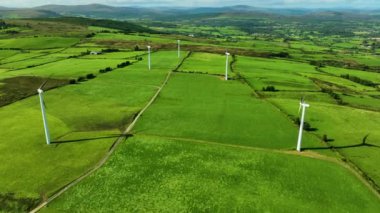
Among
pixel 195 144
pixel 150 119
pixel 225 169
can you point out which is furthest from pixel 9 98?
pixel 225 169

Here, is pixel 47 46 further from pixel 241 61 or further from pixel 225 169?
pixel 225 169

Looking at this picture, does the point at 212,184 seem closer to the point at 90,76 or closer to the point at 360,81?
the point at 90,76

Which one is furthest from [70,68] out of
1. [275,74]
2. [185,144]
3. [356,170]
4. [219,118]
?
[356,170]

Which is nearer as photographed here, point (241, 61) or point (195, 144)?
point (195, 144)

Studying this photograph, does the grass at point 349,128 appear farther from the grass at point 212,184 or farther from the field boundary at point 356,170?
the grass at point 212,184

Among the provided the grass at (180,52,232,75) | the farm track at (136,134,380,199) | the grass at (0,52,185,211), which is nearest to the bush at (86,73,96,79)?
the grass at (0,52,185,211)

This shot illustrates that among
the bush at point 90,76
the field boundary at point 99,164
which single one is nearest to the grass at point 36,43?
the bush at point 90,76

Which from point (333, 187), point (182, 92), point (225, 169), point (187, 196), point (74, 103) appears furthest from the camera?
point (182, 92)
